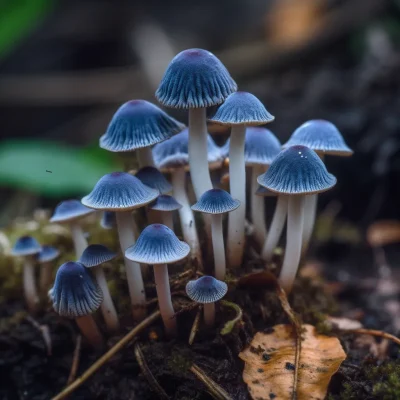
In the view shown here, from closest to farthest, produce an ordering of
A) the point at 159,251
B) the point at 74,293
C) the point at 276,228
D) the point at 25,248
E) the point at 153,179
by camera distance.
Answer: the point at 159,251
the point at 74,293
the point at 153,179
the point at 276,228
the point at 25,248

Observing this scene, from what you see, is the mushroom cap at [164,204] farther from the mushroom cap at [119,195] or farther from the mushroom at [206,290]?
the mushroom at [206,290]

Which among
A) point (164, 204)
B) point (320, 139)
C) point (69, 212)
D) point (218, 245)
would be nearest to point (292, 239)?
point (218, 245)

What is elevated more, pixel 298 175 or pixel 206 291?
pixel 298 175

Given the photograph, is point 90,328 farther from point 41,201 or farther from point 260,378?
point 41,201

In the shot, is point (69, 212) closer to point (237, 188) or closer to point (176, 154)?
point (176, 154)

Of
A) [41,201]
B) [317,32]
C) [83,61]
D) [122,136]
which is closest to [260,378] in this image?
[122,136]

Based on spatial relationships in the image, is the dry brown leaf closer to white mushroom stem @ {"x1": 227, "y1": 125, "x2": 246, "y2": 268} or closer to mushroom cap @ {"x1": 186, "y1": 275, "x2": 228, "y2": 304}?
mushroom cap @ {"x1": 186, "y1": 275, "x2": 228, "y2": 304}

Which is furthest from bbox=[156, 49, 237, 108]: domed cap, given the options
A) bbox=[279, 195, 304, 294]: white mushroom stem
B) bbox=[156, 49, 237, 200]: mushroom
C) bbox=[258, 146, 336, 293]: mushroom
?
bbox=[279, 195, 304, 294]: white mushroom stem

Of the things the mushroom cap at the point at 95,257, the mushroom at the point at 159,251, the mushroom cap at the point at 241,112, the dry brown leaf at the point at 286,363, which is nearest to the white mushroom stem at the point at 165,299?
the mushroom at the point at 159,251
